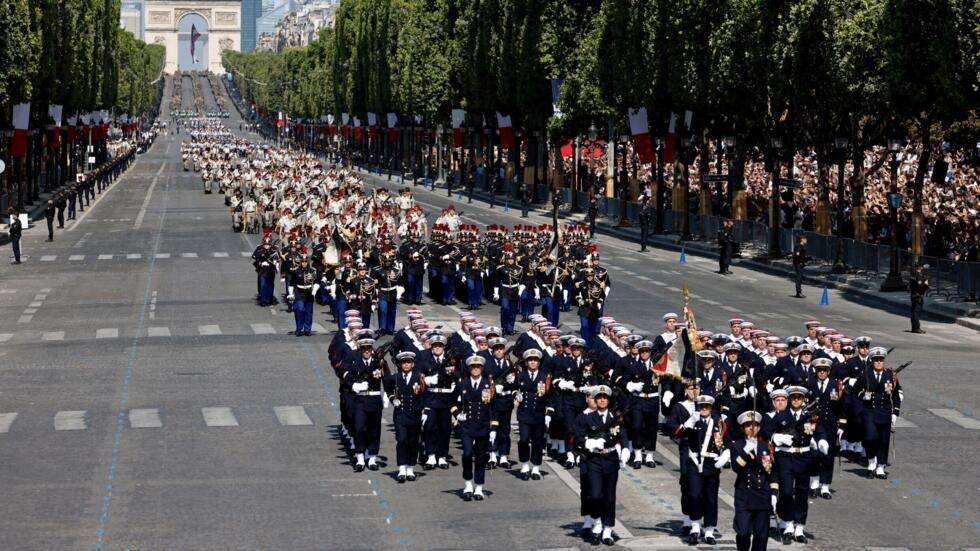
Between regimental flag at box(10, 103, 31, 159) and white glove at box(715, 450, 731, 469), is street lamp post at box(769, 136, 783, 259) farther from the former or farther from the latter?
white glove at box(715, 450, 731, 469)

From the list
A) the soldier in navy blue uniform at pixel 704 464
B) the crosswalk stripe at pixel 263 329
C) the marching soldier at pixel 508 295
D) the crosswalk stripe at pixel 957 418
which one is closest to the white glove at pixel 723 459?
the soldier in navy blue uniform at pixel 704 464

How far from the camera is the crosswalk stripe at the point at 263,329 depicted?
144 feet

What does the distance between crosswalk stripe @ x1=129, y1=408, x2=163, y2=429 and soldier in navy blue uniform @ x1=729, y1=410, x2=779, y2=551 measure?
41.0ft

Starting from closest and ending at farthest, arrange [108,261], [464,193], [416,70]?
[108,261], [464,193], [416,70]

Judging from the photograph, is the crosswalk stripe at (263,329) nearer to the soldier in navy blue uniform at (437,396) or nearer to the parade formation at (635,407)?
the parade formation at (635,407)

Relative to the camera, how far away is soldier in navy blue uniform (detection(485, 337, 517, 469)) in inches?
1013

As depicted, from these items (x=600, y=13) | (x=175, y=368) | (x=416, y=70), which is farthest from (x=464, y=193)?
(x=175, y=368)

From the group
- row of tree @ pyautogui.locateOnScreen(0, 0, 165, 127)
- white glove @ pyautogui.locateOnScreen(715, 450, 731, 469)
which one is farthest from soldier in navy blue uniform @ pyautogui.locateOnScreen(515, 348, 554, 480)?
row of tree @ pyautogui.locateOnScreen(0, 0, 165, 127)

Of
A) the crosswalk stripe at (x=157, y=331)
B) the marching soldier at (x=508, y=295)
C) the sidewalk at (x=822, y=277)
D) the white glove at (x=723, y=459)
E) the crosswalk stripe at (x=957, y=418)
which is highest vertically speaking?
the white glove at (x=723, y=459)

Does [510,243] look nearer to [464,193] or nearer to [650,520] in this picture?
[650,520]

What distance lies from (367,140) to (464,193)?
224ft

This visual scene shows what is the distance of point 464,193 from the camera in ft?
383

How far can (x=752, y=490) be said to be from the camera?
20.5 metres

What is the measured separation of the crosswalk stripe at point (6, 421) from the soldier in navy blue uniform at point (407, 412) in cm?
761
